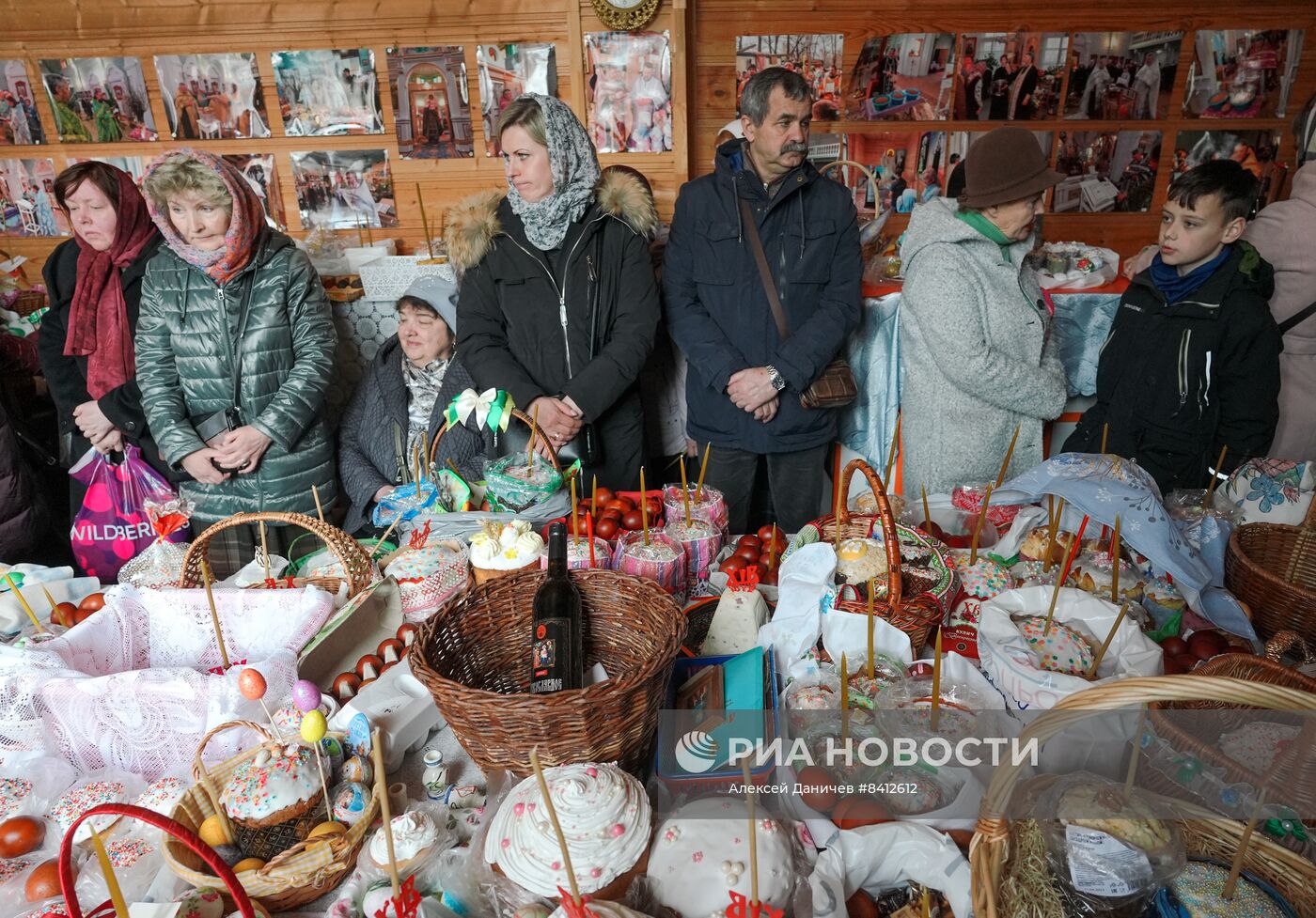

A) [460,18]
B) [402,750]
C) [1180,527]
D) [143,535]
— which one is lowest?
[143,535]

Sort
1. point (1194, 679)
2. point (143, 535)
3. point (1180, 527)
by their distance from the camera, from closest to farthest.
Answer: point (1194, 679)
point (1180, 527)
point (143, 535)

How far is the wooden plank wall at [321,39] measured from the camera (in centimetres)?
411

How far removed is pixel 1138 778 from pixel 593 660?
3.19 ft

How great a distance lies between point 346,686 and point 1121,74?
4741 millimetres

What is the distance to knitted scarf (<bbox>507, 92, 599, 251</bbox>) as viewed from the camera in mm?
2615

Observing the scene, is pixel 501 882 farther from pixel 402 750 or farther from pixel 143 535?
pixel 143 535

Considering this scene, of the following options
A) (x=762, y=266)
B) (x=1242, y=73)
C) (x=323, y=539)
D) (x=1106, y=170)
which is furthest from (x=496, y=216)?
(x=1242, y=73)

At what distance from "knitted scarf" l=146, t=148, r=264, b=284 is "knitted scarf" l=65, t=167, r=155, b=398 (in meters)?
0.44

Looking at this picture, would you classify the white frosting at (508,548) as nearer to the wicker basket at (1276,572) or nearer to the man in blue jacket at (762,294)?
the man in blue jacket at (762,294)

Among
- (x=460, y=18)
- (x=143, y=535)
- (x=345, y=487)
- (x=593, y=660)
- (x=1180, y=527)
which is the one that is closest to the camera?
(x=593, y=660)

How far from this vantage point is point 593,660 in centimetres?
160

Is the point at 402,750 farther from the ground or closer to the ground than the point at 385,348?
closer to the ground

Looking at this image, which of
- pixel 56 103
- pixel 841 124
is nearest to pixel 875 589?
pixel 841 124

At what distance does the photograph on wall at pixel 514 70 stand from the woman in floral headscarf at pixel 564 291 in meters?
1.62
